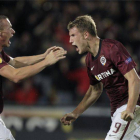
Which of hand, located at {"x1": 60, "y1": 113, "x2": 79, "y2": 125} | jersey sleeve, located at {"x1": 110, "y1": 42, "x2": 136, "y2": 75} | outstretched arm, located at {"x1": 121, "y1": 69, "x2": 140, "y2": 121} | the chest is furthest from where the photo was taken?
hand, located at {"x1": 60, "y1": 113, "x2": 79, "y2": 125}

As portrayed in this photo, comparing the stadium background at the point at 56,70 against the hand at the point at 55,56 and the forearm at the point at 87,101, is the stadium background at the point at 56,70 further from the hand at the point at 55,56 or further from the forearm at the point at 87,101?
the hand at the point at 55,56

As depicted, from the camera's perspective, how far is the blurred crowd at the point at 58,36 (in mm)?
9859

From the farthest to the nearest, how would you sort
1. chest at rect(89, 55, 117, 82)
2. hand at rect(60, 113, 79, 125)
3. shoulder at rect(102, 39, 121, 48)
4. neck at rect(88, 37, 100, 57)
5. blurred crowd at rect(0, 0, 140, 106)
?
blurred crowd at rect(0, 0, 140, 106) → hand at rect(60, 113, 79, 125) → neck at rect(88, 37, 100, 57) → chest at rect(89, 55, 117, 82) → shoulder at rect(102, 39, 121, 48)

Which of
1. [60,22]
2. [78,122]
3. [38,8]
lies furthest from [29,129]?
[38,8]

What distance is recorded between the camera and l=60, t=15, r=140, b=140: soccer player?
180 inches

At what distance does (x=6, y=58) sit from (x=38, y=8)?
6834 millimetres

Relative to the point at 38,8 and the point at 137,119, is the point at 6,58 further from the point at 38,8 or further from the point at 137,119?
the point at 38,8

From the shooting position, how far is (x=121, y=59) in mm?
4598

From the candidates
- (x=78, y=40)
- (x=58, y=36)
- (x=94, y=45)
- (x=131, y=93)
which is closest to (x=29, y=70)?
(x=78, y=40)

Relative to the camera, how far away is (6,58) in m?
5.73

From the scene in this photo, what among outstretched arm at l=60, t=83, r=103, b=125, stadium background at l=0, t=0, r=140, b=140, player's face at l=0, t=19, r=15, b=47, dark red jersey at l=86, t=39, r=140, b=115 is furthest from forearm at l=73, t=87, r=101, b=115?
stadium background at l=0, t=0, r=140, b=140

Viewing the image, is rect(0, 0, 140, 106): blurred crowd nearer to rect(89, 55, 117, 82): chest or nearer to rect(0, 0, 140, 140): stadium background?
rect(0, 0, 140, 140): stadium background

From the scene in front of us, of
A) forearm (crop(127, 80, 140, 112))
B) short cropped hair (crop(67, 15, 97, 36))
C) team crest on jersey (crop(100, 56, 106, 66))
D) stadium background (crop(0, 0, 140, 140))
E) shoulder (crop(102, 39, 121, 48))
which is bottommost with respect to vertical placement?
stadium background (crop(0, 0, 140, 140))

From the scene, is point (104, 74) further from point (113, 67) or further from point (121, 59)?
point (121, 59)
